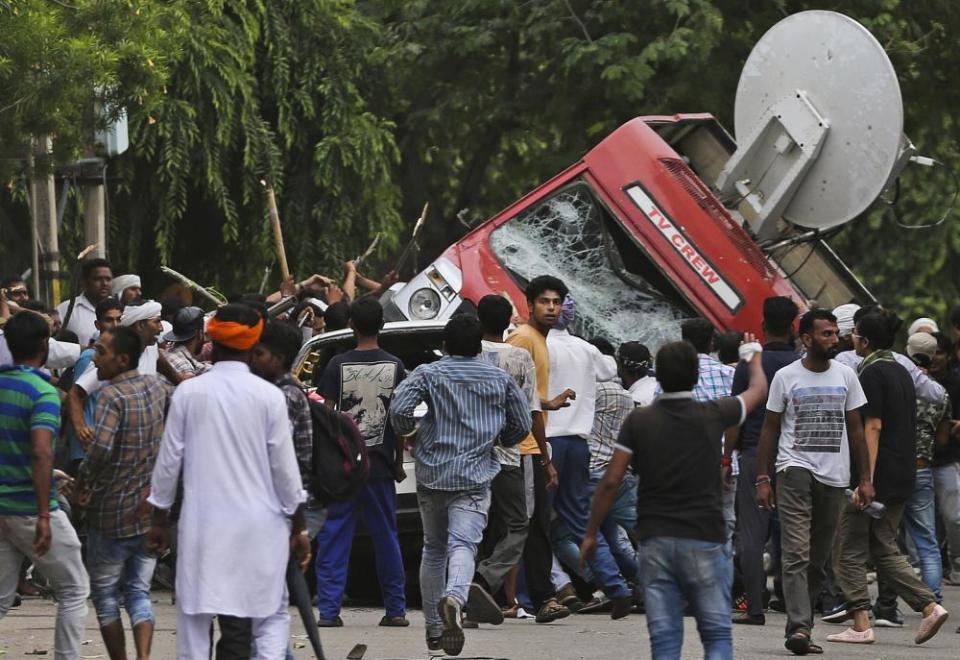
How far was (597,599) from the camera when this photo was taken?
1245cm

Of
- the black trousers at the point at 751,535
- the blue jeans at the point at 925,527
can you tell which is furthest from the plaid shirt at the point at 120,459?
the blue jeans at the point at 925,527

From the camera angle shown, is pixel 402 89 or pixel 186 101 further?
pixel 402 89

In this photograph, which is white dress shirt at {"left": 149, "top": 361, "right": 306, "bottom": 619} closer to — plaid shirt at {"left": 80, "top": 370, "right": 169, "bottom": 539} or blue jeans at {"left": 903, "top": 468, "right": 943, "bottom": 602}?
plaid shirt at {"left": 80, "top": 370, "right": 169, "bottom": 539}

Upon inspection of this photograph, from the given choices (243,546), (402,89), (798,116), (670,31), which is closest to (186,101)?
(402,89)

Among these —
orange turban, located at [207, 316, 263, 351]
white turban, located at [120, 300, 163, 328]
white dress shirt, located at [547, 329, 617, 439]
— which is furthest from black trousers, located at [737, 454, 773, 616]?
orange turban, located at [207, 316, 263, 351]

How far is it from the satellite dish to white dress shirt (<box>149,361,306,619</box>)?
30.0 ft

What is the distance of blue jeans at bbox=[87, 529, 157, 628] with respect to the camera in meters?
8.46

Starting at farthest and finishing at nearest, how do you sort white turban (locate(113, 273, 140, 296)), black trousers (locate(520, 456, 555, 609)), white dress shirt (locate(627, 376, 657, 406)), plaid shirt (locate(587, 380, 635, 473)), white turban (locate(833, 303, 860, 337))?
white turban (locate(113, 273, 140, 296))
white turban (locate(833, 303, 860, 337))
white dress shirt (locate(627, 376, 657, 406))
plaid shirt (locate(587, 380, 635, 473))
black trousers (locate(520, 456, 555, 609))

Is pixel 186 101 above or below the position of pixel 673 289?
above

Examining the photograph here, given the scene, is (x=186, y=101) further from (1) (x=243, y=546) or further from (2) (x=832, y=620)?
(1) (x=243, y=546)

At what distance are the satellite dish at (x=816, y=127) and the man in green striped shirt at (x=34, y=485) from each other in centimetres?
866

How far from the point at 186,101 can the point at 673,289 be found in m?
6.69

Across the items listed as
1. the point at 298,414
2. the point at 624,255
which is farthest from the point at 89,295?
the point at 298,414

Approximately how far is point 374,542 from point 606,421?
1.66 metres
